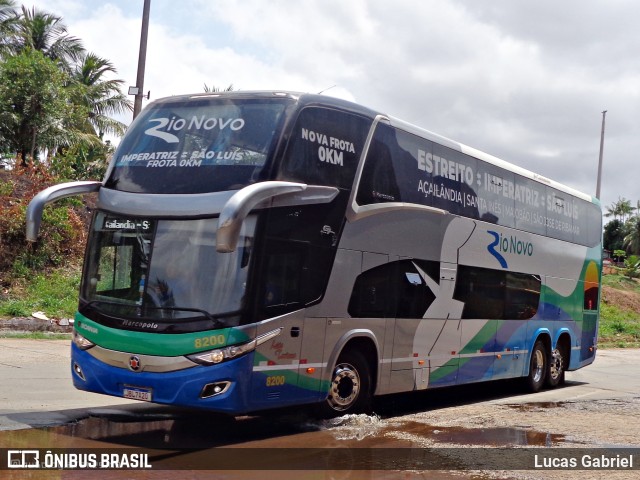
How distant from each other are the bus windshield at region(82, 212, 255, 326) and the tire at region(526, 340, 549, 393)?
8781 millimetres

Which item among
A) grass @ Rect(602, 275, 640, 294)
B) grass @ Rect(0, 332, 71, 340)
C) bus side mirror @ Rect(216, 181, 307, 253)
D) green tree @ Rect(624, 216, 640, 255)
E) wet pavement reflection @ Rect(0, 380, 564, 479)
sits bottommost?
wet pavement reflection @ Rect(0, 380, 564, 479)

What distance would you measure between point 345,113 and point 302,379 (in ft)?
11.0

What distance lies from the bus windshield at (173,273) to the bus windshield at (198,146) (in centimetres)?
49

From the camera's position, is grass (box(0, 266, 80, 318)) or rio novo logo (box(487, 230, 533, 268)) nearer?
rio novo logo (box(487, 230, 533, 268))

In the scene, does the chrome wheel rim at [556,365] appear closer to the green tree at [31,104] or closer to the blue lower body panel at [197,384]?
the blue lower body panel at [197,384]

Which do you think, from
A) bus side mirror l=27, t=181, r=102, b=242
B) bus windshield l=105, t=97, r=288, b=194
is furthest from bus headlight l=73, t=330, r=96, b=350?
bus windshield l=105, t=97, r=288, b=194

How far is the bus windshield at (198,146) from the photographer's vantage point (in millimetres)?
9430

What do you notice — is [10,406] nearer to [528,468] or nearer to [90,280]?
[90,280]

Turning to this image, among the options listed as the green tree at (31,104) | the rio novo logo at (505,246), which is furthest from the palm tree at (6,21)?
the rio novo logo at (505,246)

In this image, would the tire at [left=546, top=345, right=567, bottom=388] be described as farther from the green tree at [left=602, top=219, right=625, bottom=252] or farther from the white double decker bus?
the green tree at [left=602, top=219, right=625, bottom=252]

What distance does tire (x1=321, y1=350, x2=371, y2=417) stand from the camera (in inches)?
417

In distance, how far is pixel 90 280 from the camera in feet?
32.2

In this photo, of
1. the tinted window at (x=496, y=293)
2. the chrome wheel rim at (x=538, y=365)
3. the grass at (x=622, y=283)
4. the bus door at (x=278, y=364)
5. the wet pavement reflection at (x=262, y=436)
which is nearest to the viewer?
the wet pavement reflection at (x=262, y=436)

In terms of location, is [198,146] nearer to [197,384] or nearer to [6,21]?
[197,384]
